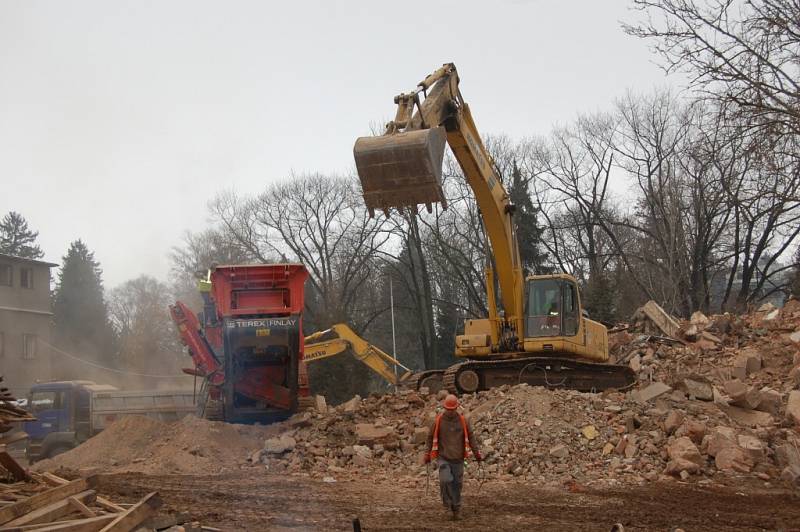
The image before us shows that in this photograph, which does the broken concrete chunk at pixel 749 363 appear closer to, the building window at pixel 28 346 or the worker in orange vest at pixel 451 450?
the worker in orange vest at pixel 451 450

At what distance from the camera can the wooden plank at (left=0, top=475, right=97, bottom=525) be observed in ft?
23.5

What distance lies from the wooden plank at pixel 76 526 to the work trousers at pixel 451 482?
13.6ft

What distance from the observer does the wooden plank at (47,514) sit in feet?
23.2

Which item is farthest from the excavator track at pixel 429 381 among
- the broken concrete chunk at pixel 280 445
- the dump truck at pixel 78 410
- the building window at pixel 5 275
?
the building window at pixel 5 275

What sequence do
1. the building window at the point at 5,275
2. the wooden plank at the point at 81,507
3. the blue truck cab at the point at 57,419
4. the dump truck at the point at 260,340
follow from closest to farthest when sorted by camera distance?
1. the wooden plank at the point at 81,507
2. the dump truck at the point at 260,340
3. the blue truck cab at the point at 57,419
4. the building window at the point at 5,275

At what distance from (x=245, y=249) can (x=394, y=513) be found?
111ft

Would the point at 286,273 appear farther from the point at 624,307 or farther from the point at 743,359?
the point at 624,307

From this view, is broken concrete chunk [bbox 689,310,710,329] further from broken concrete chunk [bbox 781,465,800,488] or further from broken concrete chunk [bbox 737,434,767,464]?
broken concrete chunk [bbox 781,465,800,488]

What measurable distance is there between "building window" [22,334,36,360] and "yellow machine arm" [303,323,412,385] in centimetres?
1786

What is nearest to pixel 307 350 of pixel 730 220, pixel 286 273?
pixel 286 273

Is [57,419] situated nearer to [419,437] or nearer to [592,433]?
[419,437]

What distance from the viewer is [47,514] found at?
7297 millimetres

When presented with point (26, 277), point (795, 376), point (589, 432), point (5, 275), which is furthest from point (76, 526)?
point (26, 277)

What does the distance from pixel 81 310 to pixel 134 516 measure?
46.6 m
